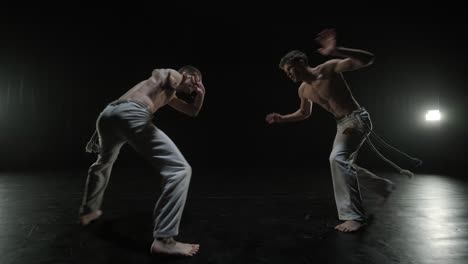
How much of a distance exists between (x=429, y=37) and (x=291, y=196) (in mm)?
4689

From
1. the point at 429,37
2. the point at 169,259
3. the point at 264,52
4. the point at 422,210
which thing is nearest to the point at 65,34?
the point at 264,52

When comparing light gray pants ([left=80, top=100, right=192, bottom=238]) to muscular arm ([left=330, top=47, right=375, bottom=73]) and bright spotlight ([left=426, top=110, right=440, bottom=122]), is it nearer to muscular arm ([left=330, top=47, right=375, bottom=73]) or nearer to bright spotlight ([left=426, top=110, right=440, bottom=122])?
muscular arm ([left=330, top=47, right=375, bottom=73])

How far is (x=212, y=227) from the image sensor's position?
6.24 feet

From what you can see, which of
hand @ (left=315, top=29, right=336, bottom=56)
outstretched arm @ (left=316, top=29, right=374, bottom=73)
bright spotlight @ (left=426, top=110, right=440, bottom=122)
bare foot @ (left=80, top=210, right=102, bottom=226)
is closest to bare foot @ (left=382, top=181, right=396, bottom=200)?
outstretched arm @ (left=316, top=29, right=374, bottom=73)

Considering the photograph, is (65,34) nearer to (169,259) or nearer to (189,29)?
(189,29)

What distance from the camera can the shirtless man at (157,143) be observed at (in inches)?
57.5

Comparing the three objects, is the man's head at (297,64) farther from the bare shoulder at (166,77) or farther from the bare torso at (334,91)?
the bare shoulder at (166,77)

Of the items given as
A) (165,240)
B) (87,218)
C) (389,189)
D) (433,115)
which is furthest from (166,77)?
(433,115)

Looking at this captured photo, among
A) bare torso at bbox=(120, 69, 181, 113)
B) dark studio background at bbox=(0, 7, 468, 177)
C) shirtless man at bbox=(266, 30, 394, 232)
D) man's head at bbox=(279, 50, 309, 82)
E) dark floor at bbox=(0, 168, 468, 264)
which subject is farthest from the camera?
dark studio background at bbox=(0, 7, 468, 177)

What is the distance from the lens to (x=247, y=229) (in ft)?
6.08

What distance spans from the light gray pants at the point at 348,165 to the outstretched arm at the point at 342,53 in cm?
34

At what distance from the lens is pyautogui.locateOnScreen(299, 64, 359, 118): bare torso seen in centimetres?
196

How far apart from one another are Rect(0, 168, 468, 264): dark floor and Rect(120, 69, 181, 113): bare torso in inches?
30.8

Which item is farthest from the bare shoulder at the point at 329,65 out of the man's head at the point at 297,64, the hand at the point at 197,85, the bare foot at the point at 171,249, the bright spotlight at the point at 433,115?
the bright spotlight at the point at 433,115
